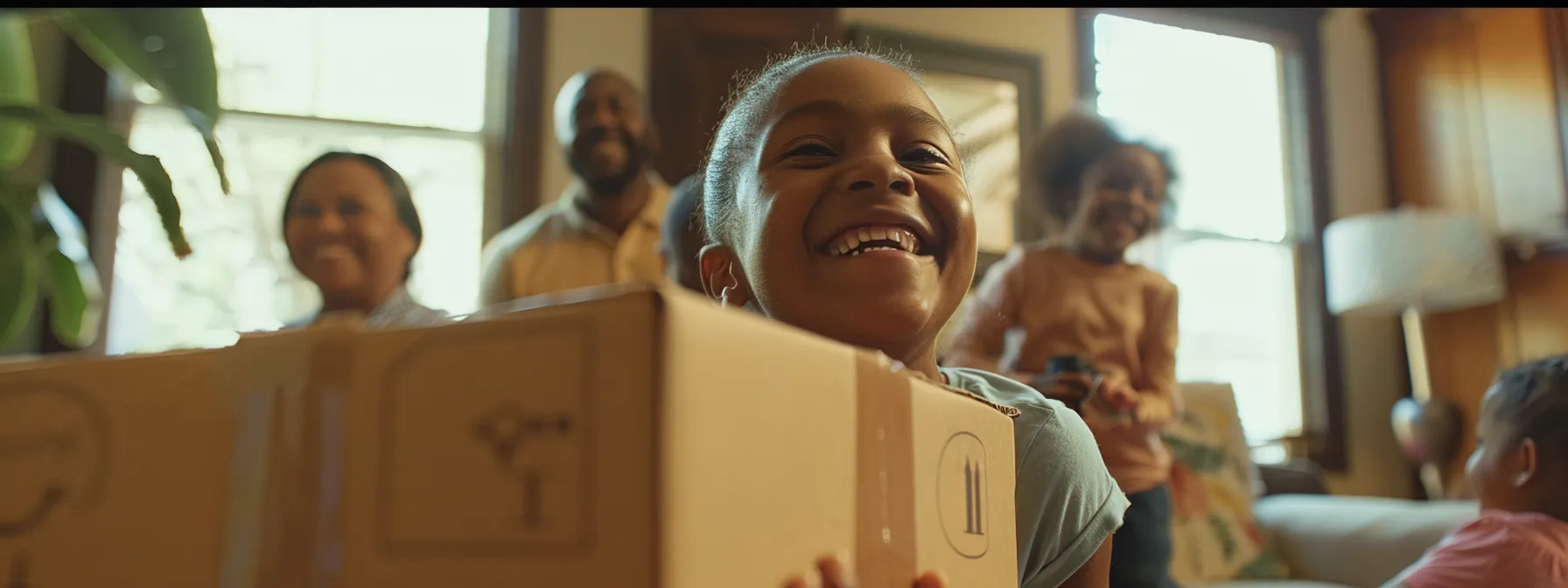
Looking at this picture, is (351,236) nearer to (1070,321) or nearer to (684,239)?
(684,239)

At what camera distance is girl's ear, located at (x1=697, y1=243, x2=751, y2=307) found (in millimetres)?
883

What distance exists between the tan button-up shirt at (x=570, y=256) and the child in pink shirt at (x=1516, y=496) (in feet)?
4.09

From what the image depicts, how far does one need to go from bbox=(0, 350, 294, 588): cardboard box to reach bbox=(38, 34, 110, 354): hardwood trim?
7.67 feet

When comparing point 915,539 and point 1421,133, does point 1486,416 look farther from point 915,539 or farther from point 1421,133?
point 1421,133

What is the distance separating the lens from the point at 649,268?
207 cm

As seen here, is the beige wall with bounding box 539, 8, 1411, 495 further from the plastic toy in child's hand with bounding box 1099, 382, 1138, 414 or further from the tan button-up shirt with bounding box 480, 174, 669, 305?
the plastic toy in child's hand with bounding box 1099, 382, 1138, 414

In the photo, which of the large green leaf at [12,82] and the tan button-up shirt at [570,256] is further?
the tan button-up shirt at [570,256]

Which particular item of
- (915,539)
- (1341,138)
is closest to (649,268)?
(915,539)

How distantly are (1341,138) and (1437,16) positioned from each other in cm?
46

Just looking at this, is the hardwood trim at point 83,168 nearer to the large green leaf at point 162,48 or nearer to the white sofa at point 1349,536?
the large green leaf at point 162,48

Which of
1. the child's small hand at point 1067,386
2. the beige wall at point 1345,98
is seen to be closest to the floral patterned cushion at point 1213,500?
the child's small hand at point 1067,386

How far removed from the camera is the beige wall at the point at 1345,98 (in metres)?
3.26

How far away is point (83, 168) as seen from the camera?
251 cm

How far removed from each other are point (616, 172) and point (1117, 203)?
2.99 feet
